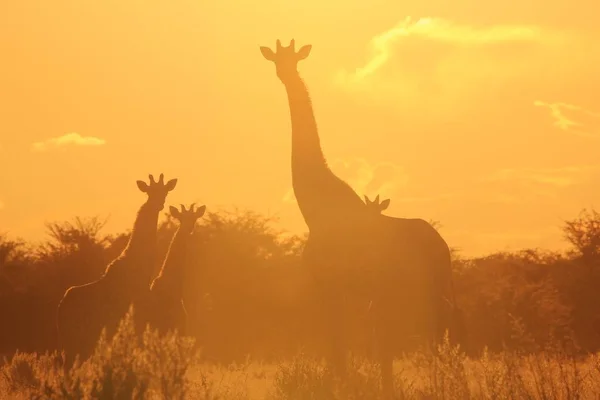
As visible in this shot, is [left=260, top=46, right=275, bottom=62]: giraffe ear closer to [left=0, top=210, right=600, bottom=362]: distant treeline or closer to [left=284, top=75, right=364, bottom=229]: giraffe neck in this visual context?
[left=284, top=75, right=364, bottom=229]: giraffe neck

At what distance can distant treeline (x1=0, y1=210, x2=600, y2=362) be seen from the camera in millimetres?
18766

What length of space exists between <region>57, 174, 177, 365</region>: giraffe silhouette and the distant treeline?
807cm

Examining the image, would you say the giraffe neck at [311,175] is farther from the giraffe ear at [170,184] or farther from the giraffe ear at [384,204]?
the giraffe ear at [170,184]

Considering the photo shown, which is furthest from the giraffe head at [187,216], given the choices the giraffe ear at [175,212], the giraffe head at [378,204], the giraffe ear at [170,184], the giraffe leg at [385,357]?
the giraffe leg at [385,357]

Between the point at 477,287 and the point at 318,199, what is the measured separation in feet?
42.4

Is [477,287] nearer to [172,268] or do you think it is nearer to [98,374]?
[172,268]

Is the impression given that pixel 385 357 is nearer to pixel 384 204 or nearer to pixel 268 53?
pixel 384 204

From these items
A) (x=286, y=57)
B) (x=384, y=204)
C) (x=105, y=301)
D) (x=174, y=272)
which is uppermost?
(x=286, y=57)

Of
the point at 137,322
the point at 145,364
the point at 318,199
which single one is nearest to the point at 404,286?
the point at 318,199

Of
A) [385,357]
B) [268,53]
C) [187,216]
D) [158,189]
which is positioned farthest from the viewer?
[187,216]

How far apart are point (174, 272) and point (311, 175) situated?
260 cm

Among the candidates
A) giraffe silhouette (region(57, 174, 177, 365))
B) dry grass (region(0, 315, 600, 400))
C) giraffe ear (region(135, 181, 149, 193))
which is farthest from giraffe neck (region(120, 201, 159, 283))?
dry grass (region(0, 315, 600, 400))

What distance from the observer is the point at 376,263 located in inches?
349

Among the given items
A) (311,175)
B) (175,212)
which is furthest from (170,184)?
(311,175)
